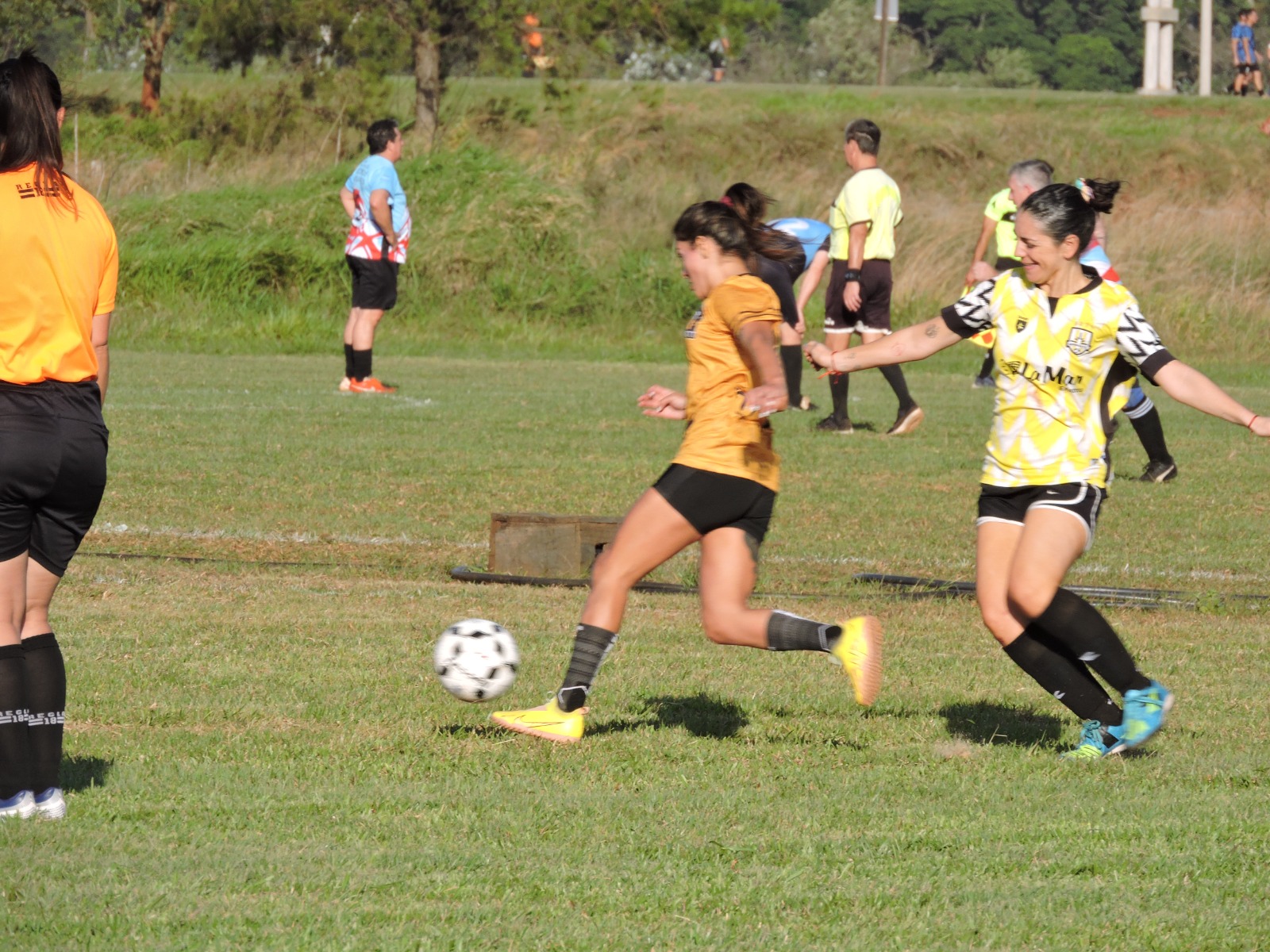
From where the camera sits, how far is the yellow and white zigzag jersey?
525 centimetres

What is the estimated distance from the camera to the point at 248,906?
375 centimetres

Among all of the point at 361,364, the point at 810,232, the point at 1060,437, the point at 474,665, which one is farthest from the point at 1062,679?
the point at 361,364

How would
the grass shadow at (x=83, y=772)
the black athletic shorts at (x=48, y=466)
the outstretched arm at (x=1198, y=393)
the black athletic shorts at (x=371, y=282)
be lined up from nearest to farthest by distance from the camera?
1. the black athletic shorts at (x=48, y=466)
2. the grass shadow at (x=83, y=772)
3. the outstretched arm at (x=1198, y=393)
4. the black athletic shorts at (x=371, y=282)

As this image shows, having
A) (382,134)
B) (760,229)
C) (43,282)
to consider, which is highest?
(382,134)

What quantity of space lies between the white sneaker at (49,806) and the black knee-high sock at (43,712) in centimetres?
2

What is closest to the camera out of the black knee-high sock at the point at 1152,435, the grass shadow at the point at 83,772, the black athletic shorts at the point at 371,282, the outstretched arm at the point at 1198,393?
the grass shadow at the point at 83,772

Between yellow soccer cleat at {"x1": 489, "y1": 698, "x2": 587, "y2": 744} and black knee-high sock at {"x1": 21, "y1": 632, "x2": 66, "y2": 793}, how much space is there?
4.86 feet

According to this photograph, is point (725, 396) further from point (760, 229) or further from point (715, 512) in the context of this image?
point (760, 229)

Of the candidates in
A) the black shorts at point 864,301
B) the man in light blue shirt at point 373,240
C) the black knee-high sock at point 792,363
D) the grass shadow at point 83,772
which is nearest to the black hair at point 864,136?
the black shorts at point 864,301

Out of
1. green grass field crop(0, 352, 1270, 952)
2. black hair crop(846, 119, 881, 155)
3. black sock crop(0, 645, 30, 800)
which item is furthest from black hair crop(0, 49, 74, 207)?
black hair crop(846, 119, 881, 155)

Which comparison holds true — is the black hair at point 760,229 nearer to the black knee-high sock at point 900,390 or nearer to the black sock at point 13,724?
the black sock at point 13,724

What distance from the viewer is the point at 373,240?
51.0ft

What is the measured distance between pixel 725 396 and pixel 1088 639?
1370mm

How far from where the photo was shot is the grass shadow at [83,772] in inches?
185
